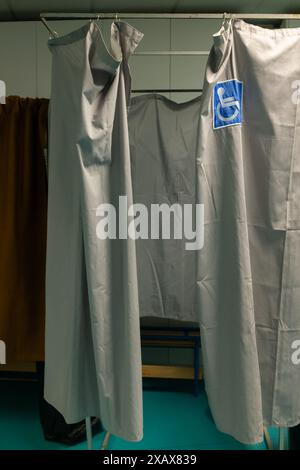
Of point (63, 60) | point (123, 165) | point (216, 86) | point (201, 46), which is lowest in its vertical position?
point (123, 165)

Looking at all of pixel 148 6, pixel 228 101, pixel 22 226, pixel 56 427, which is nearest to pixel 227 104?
pixel 228 101

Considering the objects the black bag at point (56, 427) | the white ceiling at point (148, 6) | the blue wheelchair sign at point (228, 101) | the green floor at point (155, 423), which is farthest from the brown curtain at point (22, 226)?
the white ceiling at point (148, 6)

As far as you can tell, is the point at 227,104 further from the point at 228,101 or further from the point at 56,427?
the point at 56,427

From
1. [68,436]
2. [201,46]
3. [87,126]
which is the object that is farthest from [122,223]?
[201,46]

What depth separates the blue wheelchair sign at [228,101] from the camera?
1068mm

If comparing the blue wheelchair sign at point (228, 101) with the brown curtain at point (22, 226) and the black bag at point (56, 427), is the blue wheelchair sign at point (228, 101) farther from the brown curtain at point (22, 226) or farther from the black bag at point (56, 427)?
the black bag at point (56, 427)

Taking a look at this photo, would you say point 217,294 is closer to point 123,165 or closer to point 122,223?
point 122,223

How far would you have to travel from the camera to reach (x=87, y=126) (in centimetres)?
103

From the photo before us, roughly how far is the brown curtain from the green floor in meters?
0.60

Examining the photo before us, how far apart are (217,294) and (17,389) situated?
6.38 ft

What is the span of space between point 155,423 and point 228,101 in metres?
1.91

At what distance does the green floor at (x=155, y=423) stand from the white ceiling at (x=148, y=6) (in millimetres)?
2784

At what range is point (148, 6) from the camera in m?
2.17

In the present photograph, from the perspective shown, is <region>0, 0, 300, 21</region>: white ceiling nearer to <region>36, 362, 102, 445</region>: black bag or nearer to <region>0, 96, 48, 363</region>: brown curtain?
<region>0, 96, 48, 363</region>: brown curtain
